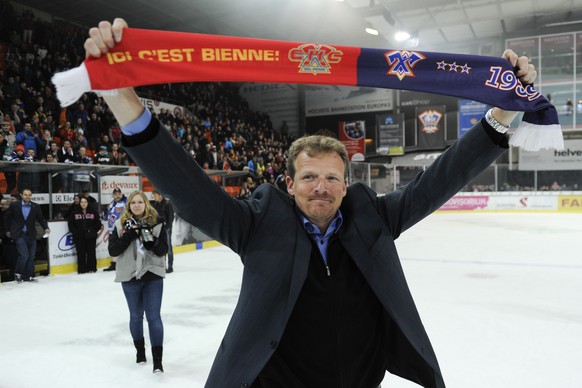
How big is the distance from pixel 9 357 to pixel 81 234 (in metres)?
4.68

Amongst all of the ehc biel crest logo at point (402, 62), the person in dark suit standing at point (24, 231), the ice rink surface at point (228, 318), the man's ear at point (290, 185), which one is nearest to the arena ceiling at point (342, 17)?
the ice rink surface at point (228, 318)

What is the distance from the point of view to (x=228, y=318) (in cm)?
529

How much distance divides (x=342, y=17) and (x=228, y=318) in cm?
1577

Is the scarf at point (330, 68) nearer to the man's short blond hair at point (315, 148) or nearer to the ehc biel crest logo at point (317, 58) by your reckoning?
the ehc biel crest logo at point (317, 58)

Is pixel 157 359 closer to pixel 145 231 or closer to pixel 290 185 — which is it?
pixel 145 231

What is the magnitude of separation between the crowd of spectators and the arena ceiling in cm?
232

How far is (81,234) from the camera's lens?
8.72 metres

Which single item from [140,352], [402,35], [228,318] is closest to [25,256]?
[228,318]

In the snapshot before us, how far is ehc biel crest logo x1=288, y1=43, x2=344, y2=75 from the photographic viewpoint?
1734 mm

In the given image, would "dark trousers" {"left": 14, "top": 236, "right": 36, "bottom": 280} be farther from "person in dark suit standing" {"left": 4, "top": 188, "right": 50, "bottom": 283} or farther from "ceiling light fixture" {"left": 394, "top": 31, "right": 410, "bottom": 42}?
"ceiling light fixture" {"left": 394, "top": 31, "right": 410, "bottom": 42}

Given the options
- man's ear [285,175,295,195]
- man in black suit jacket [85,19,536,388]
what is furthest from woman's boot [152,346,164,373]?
man's ear [285,175,295,195]

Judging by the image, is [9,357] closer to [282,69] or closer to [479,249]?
[282,69]

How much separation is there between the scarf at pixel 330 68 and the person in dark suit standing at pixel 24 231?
288 inches

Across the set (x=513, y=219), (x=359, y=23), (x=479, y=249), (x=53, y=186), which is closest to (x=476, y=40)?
(x=359, y=23)
